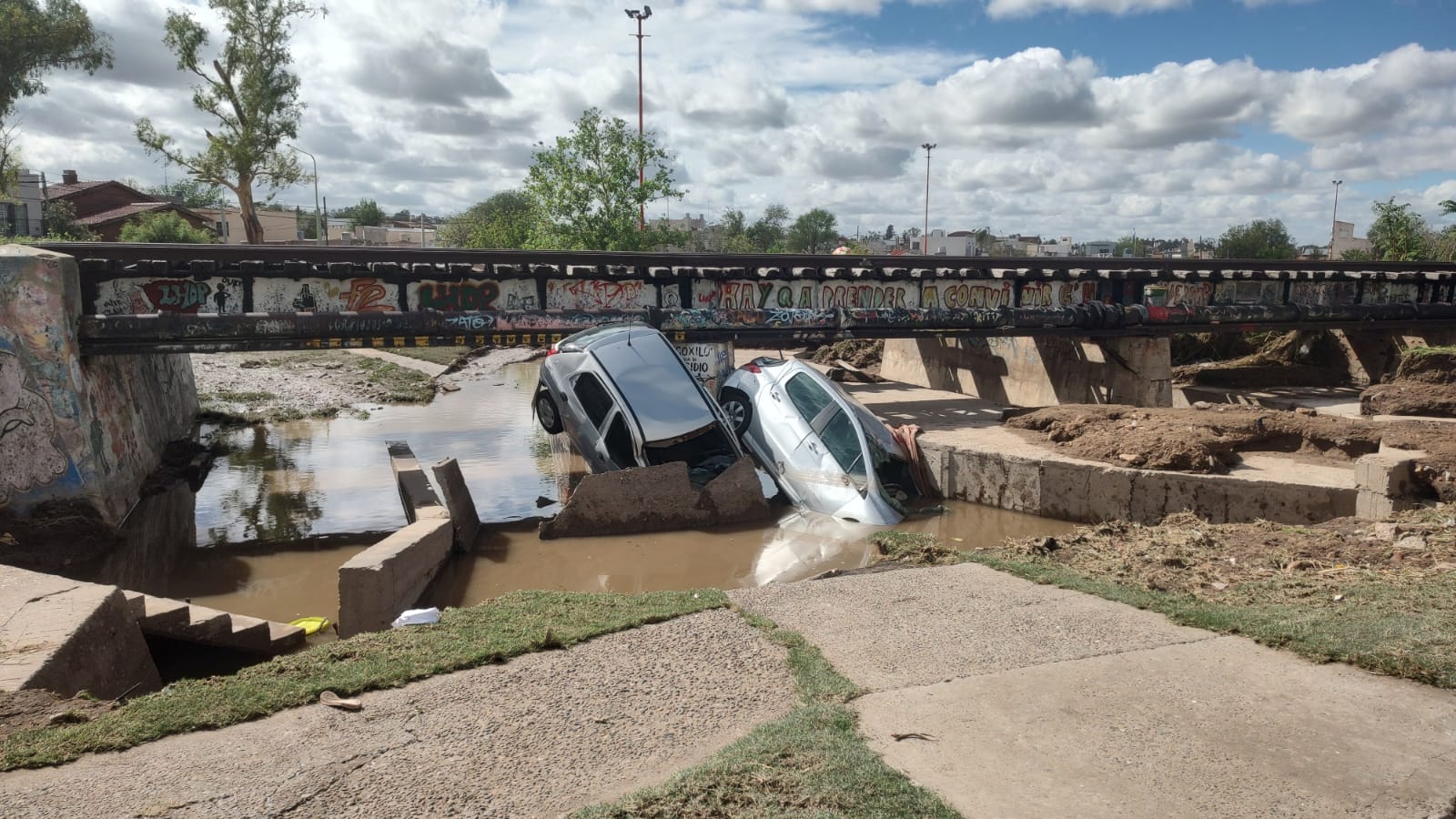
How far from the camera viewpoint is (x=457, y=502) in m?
11.5

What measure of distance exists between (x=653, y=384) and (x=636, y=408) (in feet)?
1.95

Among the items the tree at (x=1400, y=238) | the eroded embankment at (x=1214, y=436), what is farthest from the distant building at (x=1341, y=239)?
the eroded embankment at (x=1214, y=436)

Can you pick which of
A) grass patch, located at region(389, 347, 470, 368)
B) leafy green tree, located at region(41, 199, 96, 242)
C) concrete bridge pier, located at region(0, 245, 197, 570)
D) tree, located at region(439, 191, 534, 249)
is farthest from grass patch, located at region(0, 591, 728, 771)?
leafy green tree, located at region(41, 199, 96, 242)

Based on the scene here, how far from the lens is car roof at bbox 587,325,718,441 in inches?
518

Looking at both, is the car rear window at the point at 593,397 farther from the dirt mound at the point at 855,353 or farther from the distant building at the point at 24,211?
the distant building at the point at 24,211

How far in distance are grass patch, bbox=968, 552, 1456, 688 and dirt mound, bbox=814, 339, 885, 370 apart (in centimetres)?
2015

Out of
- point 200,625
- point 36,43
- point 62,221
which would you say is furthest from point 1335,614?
point 62,221

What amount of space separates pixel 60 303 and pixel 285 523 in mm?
3896

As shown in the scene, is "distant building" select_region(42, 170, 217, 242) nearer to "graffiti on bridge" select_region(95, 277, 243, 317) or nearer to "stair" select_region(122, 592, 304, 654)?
"graffiti on bridge" select_region(95, 277, 243, 317)

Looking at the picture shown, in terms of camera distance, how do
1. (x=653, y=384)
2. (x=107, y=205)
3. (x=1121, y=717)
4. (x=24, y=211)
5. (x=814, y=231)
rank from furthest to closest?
(x=814, y=231), (x=107, y=205), (x=24, y=211), (x=653, y=384), (x=1121, y=717)

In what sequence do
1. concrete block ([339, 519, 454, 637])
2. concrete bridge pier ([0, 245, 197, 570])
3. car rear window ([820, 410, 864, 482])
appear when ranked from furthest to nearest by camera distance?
car rear window ([820, 410, 864, 482]) < concrete bridge pier ([0, 245, 197, 570]) < concrete block ([339, 519, 454, 637])

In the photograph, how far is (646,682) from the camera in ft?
19.3

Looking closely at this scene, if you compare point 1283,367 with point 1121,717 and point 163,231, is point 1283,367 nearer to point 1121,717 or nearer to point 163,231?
point 1121,717

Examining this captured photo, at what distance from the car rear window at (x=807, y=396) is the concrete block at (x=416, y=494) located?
17.8ft
